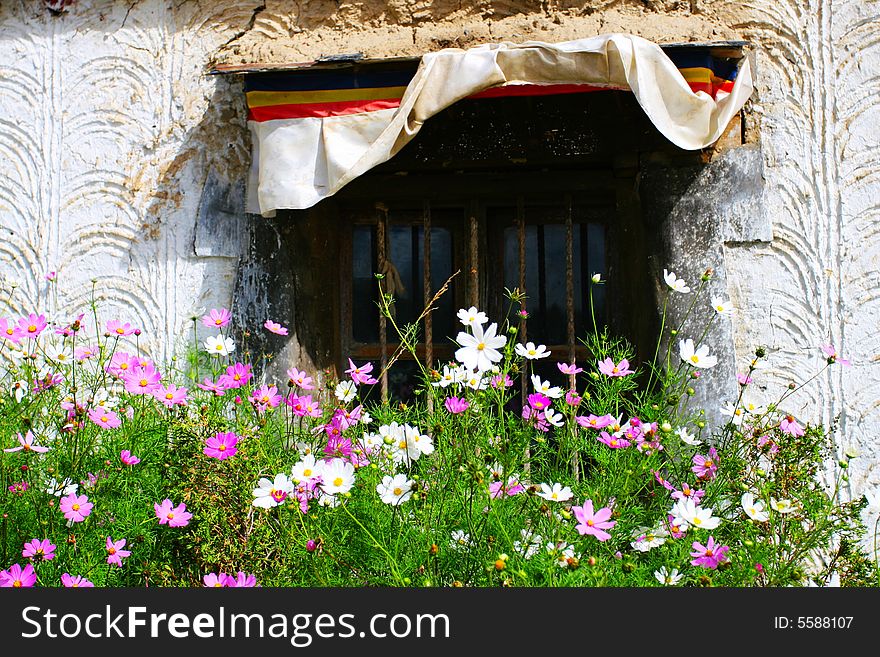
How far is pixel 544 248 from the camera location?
347 cm

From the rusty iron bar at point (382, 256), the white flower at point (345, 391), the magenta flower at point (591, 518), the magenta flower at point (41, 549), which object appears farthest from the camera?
the rusty iron bar at point (382, 256)

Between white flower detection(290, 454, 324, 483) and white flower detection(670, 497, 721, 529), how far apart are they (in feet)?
2.49

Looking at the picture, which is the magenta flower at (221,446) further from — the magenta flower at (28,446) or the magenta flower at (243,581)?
the magenta flower at (28,446)

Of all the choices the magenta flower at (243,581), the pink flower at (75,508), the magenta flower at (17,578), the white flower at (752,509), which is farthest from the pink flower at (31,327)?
the white flower at (752,509)

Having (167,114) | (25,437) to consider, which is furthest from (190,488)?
(167,114)

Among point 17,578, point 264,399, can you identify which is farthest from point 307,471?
point 17,578

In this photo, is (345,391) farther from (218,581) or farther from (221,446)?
(218,581)

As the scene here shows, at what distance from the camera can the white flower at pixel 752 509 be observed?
190cm

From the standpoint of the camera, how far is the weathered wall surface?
310 cm

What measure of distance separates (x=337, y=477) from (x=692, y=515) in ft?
2.47

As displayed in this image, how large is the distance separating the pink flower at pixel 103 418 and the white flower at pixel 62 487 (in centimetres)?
15

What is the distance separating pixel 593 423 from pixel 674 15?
1819 mm

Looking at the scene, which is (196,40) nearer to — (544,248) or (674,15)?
(544,248)

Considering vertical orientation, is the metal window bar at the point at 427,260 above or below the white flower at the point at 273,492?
above
